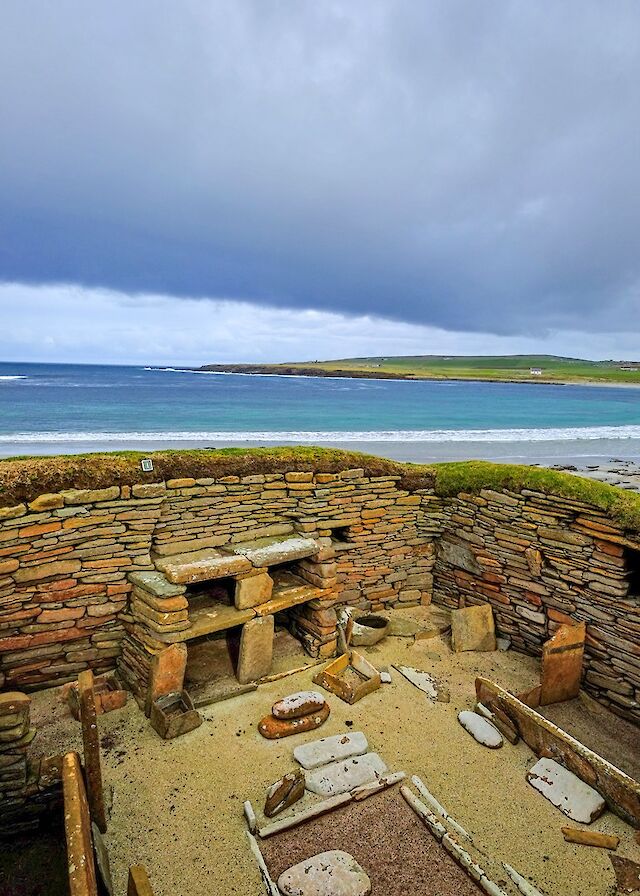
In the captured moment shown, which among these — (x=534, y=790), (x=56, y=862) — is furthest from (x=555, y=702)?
(x=56, y=862)

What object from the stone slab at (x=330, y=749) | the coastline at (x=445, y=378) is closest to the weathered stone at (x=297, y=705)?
the stone slab at (x=330, y=749)

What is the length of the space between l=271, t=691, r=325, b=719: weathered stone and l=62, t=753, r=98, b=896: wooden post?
2231mm

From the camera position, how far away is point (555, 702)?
6.81 m

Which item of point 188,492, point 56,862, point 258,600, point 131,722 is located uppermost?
point 188,492

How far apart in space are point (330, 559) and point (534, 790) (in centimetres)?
377

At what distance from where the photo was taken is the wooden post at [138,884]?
3.65 meters

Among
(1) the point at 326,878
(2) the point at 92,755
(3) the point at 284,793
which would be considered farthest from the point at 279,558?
(1) the point at 326,878

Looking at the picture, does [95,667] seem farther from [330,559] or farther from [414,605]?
[414,605]

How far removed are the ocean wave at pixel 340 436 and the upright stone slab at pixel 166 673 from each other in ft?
60.4

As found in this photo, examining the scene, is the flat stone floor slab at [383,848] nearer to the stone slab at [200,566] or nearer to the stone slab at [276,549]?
the stone slab at [200,566]

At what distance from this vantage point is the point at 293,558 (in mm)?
7363

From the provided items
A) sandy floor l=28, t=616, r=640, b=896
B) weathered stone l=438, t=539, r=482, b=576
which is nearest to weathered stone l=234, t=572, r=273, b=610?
sandy floor l=28, t=616, r=640, b=896

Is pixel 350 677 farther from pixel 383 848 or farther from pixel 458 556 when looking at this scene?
pixel 458 556

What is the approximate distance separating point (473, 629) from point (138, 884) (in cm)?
571
